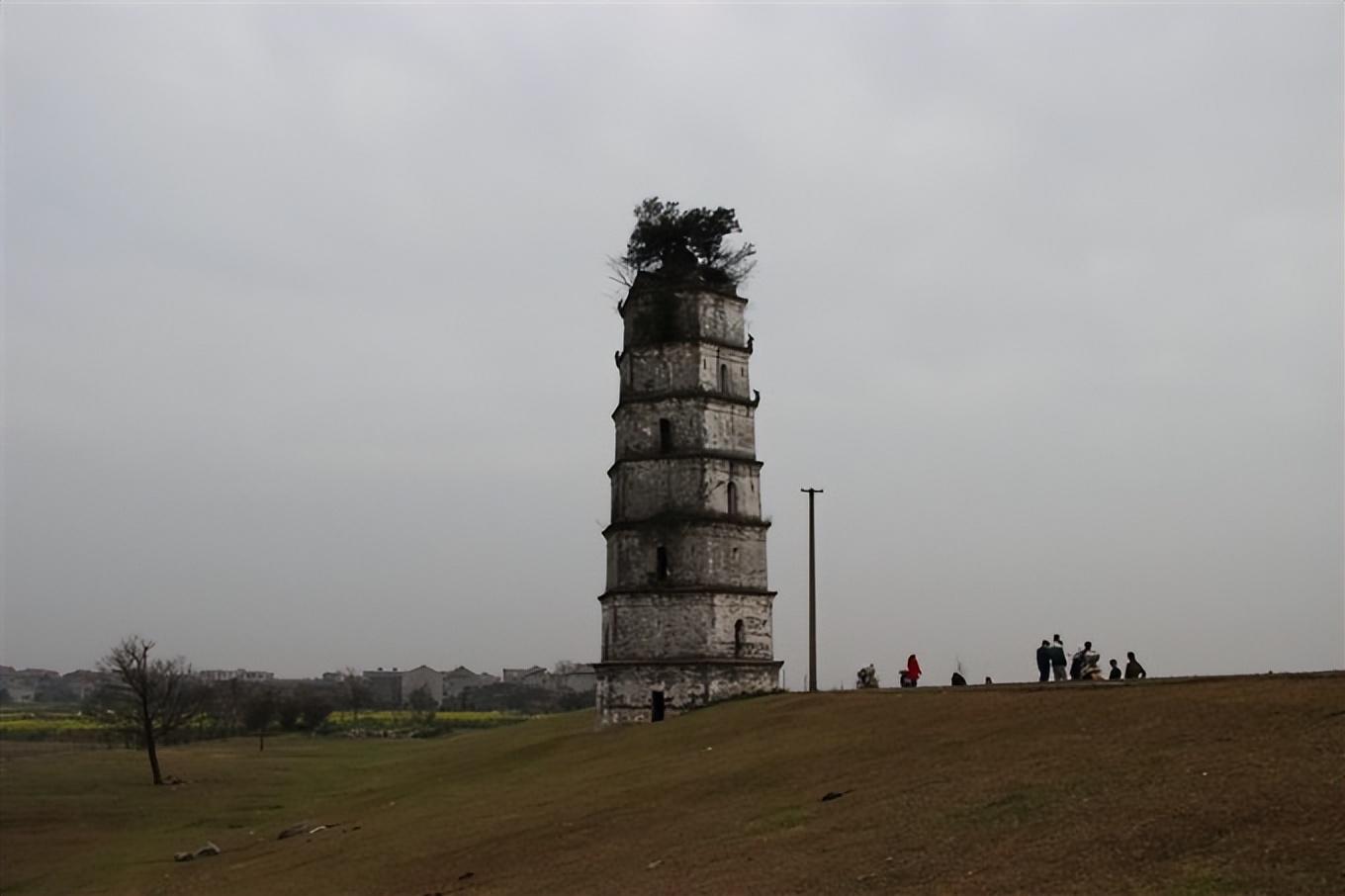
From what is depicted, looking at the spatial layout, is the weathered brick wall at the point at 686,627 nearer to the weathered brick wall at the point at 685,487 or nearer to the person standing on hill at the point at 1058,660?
the weathered brick wall at the point at 685,487

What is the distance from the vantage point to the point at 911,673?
38062 millimetres

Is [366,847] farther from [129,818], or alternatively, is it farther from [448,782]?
[129,818]

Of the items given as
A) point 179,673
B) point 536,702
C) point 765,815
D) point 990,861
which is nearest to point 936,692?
point 765,815

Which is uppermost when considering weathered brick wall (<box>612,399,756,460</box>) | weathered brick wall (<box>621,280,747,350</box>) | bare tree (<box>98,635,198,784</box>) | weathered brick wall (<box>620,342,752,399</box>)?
weathered brick wall (<box>621,280,747,350</box>)

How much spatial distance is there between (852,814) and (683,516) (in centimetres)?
2536

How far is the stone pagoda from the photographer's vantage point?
42.2m

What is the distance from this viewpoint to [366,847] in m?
24.9

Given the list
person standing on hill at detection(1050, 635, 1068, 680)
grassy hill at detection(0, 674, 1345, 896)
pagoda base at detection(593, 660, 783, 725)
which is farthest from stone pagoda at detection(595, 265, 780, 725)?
person standing on hill at detection(1050, 635, 1068, 680)

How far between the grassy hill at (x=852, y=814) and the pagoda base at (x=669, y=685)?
2452 mm

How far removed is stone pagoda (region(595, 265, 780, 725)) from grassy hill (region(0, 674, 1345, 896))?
10.6 feet

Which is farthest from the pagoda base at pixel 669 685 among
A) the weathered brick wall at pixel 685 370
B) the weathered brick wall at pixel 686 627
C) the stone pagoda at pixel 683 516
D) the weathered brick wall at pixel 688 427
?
the weathered brick wall at pixel 685 370

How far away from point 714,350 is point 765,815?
89.9ft

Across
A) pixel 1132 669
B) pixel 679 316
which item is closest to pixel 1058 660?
pixel 1132 669

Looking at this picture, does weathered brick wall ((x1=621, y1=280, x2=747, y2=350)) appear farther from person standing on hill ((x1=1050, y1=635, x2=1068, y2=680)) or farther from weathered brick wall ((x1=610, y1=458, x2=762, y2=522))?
person standing on hill ((x1=1050, y1=635, x2=1068, y2=680))
